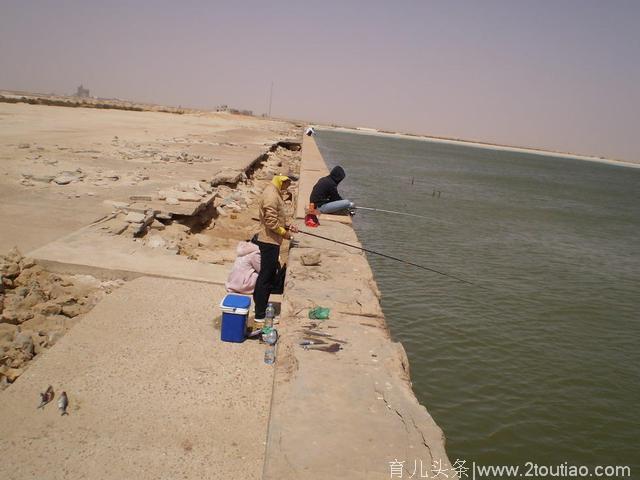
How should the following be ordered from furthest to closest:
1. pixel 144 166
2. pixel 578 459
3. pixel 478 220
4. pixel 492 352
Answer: pixel 478 220, pixel 144 166, pixel 492 352, pixel 578 459

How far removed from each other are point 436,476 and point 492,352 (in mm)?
3863

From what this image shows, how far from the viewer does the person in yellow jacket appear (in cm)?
468

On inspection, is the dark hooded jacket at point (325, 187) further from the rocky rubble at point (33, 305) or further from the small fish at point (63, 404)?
the small fish at point (63, 404)

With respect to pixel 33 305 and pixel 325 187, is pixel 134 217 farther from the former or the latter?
pixel 325 187

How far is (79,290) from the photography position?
4.76 meters

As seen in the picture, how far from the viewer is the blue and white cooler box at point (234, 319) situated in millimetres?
3924

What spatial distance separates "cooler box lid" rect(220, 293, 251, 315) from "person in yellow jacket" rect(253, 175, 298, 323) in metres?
0.61

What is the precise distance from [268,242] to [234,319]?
1.10 m

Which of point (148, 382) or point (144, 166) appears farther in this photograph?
point (144, 166)

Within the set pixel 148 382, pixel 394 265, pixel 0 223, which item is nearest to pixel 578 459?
pixel 148 382

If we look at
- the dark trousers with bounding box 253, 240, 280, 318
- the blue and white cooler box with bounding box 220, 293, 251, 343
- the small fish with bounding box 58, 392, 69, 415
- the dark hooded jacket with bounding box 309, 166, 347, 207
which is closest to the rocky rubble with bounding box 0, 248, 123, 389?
the small fish with bounding box 58, 392, 69, 415

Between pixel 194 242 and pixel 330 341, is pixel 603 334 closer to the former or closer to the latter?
Result: pixel 330 341

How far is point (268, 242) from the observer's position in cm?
479

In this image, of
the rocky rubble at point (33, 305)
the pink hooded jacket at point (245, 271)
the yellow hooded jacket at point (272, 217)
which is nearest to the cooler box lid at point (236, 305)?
the pink hooded jacket at point (245, 271)
